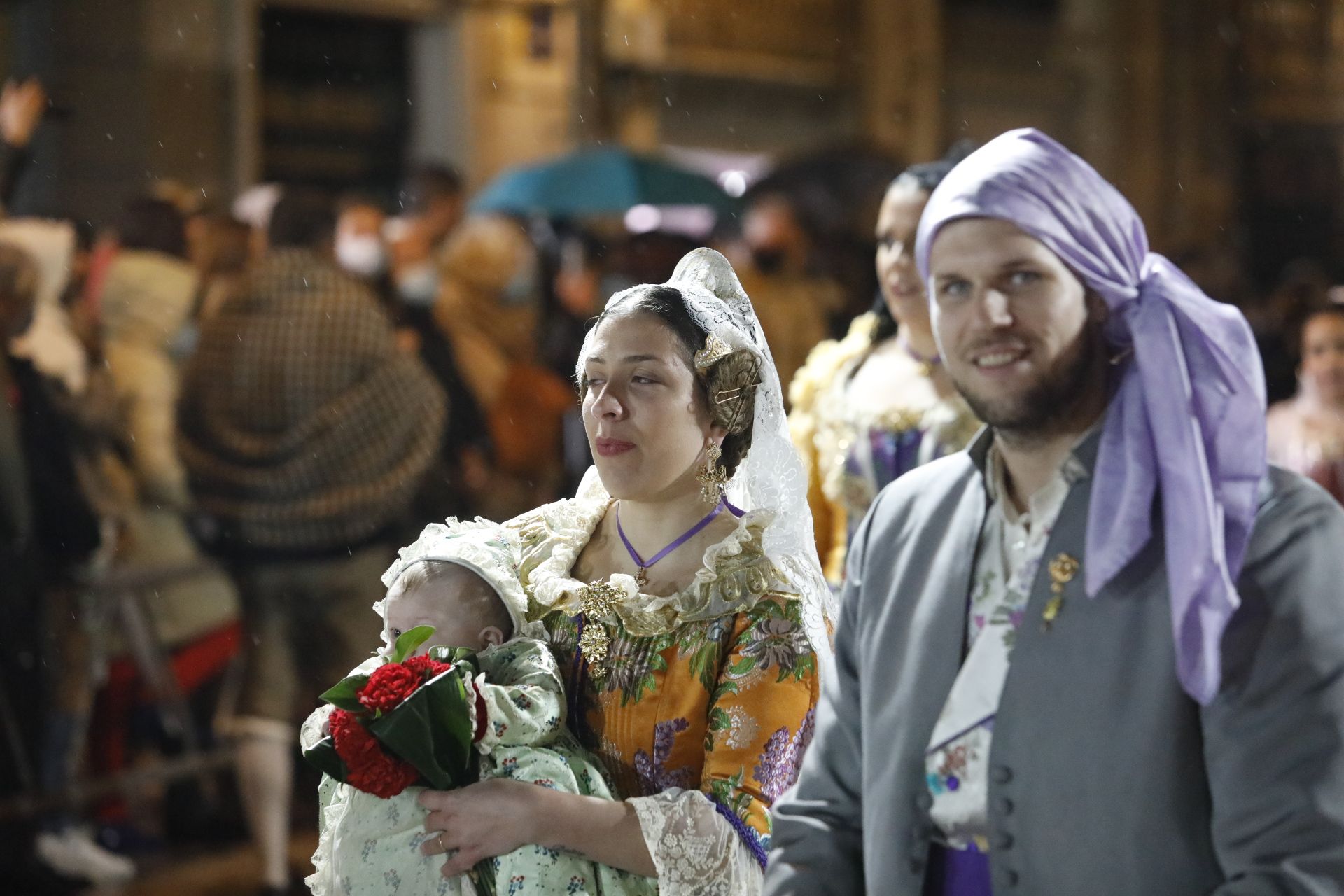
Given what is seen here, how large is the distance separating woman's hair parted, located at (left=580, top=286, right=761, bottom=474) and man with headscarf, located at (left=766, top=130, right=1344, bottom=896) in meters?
0.44

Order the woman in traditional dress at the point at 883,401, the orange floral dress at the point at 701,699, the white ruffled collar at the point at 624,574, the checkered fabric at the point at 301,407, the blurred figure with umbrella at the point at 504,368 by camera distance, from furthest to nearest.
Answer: the blurred figure with umbrella at the point at 504,368
the checkered fabric at the point at 301,407
the woman in traditional dress at the point at 883,401
the white ruffled collar at the point at 624,574
the orange floral dress at the point at 701,699

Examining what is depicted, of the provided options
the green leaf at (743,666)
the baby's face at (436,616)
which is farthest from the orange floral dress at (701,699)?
the baby's face at (436,616)

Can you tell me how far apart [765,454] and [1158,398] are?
790mm

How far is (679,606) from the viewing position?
89.0 inches

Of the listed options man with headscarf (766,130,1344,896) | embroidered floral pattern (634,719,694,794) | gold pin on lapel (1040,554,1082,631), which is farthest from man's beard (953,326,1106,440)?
embroidered floral pattern (634,719,694,794)

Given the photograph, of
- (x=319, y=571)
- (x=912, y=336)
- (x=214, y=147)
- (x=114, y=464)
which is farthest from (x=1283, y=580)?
(x=214, y=147)

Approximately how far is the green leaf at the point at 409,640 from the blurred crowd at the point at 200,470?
2.95 meters

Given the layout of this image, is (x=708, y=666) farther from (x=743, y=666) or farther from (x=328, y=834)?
(x=328, y=834)

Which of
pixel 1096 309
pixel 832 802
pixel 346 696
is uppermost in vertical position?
pixel 1096 309

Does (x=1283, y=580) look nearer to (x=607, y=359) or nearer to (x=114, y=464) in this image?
(x=607, y=359)

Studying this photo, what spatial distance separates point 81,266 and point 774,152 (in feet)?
20.6

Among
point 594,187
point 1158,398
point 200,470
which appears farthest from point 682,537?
point 594,187

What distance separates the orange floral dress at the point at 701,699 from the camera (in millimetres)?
2158

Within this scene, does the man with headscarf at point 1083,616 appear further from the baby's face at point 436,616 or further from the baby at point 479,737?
the baby's face at point 436,616
